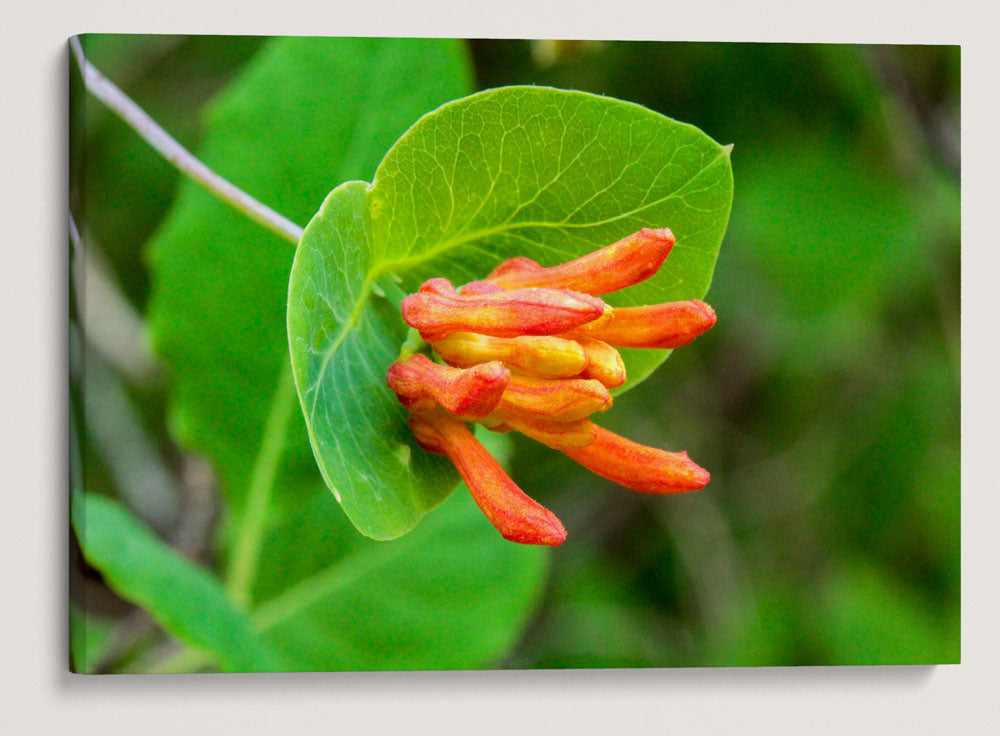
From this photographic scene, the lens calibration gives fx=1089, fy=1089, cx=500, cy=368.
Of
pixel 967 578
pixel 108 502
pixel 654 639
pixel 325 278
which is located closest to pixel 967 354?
pixel 967 578

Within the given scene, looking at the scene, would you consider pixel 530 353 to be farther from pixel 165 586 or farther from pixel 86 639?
pixel 86 639

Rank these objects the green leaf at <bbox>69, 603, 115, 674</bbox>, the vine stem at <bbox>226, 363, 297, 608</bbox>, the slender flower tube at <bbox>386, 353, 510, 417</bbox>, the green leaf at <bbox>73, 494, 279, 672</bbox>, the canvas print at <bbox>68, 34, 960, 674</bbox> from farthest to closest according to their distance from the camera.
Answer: the vine stem at <bbox>226, 363, 297, 608</bbox>
the green leaf at <bbox>69, 603, 115, 674</bbox>
the green leaf at <bbox>73, 494, 279, 672</bbox>
the canvas print at <bbox>68, 34, 960, 674</bbox>
the slender flower tube at <bbox>386, 353, 510, 417</bbox>

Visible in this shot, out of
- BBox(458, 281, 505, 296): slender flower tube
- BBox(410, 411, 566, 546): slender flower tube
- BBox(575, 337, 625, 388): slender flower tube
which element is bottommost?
BBox(410, 411, 566, 546): slender flower tube

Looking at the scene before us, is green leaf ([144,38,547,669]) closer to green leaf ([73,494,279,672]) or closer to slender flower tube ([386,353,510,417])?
green leaf ([73,494,279,672])

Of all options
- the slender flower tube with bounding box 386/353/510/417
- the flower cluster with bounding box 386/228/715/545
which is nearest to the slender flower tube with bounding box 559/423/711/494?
the flower cluster with bounding box 386/228/715/545

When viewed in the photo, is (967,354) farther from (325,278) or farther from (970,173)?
(325,278)

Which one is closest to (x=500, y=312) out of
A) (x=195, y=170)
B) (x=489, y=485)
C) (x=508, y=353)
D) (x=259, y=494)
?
(x=508, y=353)
